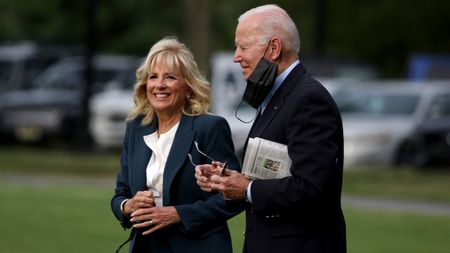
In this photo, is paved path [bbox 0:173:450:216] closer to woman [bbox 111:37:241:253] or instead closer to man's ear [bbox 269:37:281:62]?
woman [bbox 111:37:241:253]

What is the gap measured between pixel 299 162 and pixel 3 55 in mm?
26886

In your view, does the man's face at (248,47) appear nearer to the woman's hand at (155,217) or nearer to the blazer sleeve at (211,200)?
the blazer sleeve at (211,200)

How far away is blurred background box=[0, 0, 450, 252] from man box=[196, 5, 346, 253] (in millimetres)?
943

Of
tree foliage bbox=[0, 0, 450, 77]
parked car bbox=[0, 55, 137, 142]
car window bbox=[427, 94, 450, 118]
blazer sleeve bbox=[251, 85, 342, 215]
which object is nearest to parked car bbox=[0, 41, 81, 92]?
parked car bbox=[0, 55, 137, 142]

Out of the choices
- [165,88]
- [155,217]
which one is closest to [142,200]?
[155,217]

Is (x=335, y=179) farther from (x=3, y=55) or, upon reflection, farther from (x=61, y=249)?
(x=3, y=55)

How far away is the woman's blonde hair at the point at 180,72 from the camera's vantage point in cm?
637

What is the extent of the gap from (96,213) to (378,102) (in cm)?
1106

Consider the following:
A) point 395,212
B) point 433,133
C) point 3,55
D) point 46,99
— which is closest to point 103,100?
A: point 46,99

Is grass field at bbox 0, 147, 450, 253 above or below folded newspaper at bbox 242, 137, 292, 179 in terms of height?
below

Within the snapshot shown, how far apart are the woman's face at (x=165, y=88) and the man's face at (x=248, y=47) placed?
75 centimetres

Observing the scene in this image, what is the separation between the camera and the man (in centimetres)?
538

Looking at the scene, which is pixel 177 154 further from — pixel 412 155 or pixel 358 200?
pixel 412 155

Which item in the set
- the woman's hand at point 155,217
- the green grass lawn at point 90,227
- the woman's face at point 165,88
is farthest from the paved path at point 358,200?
the woman's hand at point 155,217
